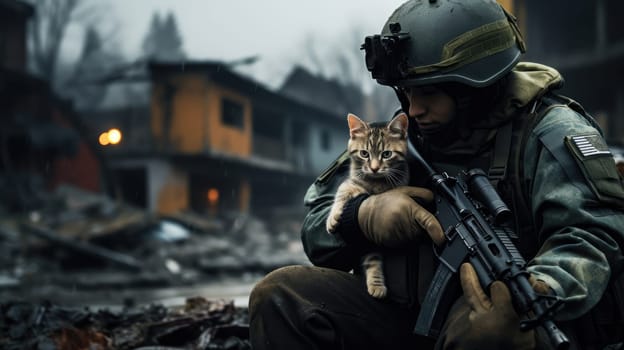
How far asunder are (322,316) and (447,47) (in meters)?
1.32

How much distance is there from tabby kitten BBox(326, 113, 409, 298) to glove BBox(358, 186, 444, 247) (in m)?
0.20

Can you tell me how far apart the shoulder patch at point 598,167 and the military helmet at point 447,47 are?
0.54m

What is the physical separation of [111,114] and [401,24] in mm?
34021

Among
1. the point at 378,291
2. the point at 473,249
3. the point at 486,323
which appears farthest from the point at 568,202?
the point at 378,291

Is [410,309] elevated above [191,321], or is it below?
above

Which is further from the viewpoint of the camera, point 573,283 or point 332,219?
point 332,219

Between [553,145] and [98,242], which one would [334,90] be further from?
[553,145]

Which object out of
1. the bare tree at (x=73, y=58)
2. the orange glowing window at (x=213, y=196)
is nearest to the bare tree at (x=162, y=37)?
the bare tree at (x=73, y=58)

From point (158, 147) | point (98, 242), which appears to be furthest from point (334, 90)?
point (98, 242)

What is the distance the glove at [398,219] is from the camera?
2885mm

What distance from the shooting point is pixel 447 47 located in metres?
3.17

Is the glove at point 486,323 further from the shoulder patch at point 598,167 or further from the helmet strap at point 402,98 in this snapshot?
the helmet strap at point 402,98

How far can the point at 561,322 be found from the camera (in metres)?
2.49

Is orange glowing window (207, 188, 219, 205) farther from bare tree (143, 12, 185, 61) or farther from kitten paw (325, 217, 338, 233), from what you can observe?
bare tree (143, 12, 185, 61)
